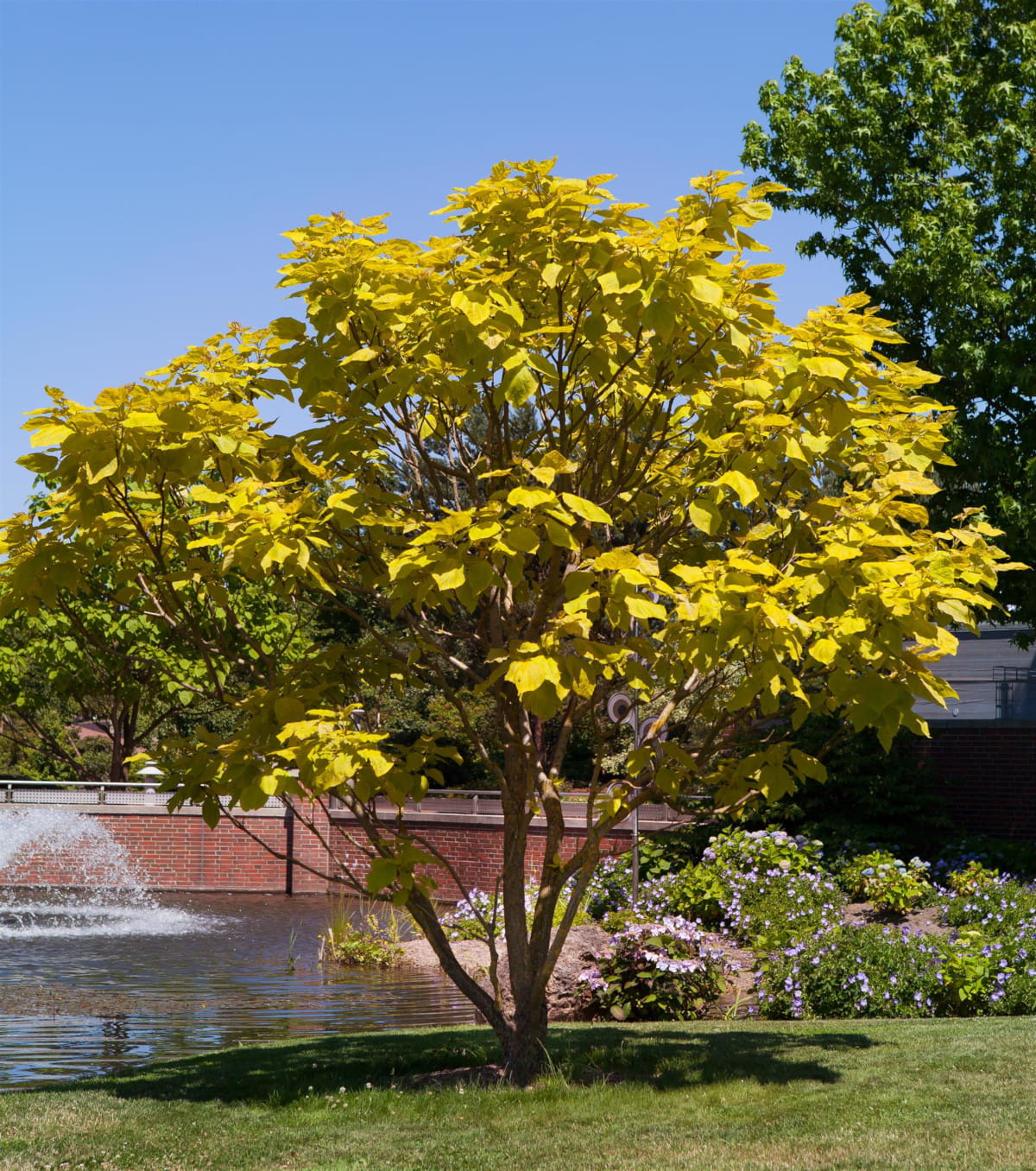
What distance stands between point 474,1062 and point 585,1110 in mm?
1710

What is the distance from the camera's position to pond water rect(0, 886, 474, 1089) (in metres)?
11.6

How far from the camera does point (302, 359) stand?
25.1ft

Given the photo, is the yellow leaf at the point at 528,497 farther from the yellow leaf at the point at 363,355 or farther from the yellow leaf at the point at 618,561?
the yellow leaf at the point at 363,355

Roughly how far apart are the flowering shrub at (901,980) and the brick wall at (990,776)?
827 cm

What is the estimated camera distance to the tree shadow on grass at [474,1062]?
8.00 meters

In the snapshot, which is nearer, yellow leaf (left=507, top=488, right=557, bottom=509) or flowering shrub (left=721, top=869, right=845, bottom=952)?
yellow leaf (left=507, top=488, right=557, bottom=509)

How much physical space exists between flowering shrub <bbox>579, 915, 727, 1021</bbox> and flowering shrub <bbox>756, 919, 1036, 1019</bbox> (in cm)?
63

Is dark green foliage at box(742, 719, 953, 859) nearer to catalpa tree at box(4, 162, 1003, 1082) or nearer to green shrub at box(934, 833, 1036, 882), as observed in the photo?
green shrub at box(934, 833, 1036, 882)

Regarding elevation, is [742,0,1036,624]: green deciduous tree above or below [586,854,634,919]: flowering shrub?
above

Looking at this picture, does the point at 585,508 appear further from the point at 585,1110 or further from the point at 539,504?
the point at 585,1110

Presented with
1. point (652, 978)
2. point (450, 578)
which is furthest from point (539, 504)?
point (652, 978)

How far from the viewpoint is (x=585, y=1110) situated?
7137 mm

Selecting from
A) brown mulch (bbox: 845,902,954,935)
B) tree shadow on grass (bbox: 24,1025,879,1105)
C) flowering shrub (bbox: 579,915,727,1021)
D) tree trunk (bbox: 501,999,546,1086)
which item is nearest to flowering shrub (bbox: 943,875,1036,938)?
brown mulch (bbox: 845,902,954,935)

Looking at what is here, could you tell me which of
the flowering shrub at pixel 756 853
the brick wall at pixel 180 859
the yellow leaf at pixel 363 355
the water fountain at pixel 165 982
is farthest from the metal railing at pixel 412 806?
the yellow leaf at pixel 363 355
